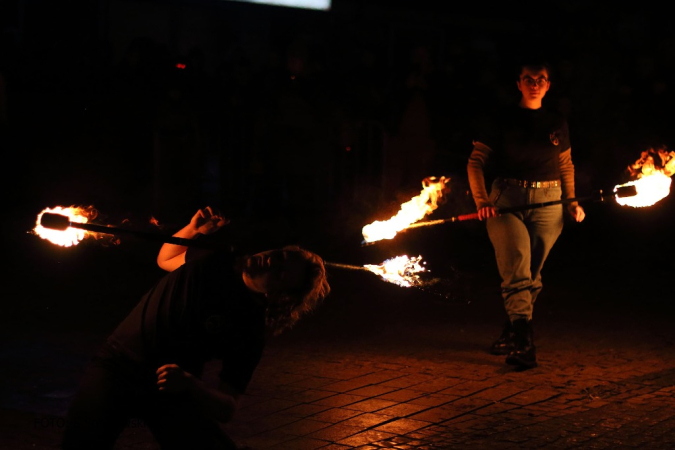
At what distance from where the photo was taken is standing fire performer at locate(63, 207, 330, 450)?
3.86 meters

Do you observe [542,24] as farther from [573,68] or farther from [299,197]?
[299,197]

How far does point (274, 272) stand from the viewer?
3.97 metres

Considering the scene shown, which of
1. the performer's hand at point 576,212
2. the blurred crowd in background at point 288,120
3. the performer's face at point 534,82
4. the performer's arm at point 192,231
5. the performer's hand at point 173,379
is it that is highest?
the blurred crowd in background at point 288,120

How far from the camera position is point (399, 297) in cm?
998

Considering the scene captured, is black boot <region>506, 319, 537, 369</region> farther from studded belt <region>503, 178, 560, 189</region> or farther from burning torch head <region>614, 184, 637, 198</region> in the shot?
burning torch head <region>614, 184, 637, 198</region>

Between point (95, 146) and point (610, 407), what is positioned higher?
point (95, 146)

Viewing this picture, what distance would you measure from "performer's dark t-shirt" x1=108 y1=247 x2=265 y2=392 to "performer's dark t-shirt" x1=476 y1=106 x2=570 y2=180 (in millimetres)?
3740

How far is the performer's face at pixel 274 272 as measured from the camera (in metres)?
3.98

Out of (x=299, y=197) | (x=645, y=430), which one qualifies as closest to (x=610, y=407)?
(x=645, y=430)

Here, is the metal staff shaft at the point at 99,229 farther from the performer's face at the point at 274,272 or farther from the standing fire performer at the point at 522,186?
the standing fire performer at the point at 522,186

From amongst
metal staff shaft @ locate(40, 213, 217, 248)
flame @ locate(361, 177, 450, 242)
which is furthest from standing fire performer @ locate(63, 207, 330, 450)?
flame @ locate(361, 177, 450, 242)

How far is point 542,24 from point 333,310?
9.23 m

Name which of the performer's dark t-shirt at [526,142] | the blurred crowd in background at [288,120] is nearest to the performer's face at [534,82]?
the performer's dark t-shirt at [526,142]

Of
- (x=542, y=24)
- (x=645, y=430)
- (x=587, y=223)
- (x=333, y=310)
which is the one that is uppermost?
(x=542, y=24)
